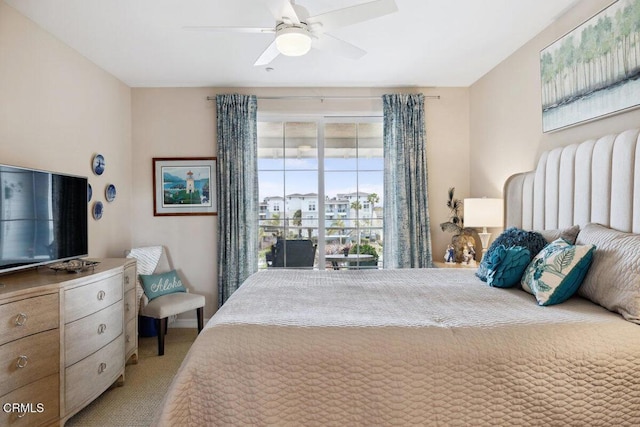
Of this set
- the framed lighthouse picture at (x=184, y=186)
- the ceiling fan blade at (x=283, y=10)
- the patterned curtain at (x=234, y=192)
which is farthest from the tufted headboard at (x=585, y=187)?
the framed lighthouse picture at (x=184, y=186)

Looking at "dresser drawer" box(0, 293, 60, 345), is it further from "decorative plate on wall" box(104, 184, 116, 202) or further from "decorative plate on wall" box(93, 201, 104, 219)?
"decorative plate on wall" box(104, 184, 116, 202)

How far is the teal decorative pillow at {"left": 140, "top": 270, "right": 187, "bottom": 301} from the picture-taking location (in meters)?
3.52

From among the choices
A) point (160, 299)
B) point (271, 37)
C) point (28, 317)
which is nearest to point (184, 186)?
point (160, 299)

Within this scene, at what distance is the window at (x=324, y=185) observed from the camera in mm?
4242

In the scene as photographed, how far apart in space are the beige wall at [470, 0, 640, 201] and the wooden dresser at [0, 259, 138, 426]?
11.0 ft

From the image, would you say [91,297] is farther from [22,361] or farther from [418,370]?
[418,370]

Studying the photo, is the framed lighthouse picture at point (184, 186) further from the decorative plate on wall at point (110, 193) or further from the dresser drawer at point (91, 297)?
the dresser drawer at point (91, 297)

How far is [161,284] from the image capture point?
3639 millimetres

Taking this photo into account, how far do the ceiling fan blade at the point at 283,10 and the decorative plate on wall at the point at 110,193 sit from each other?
253cm

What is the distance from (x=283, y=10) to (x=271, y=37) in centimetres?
102

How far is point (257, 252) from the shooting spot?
13.7 ft

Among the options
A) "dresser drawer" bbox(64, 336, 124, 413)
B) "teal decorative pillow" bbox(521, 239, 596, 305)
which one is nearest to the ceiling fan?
"teal decorative pillow" bbox(521, 239, 596, 305)

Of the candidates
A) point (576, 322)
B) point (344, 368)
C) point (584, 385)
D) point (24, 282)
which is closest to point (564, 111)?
point (576, 322)

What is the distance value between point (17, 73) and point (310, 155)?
8.66 feet
